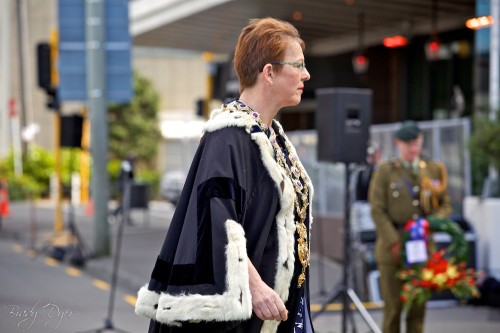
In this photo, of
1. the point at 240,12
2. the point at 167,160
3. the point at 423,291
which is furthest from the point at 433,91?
the point at 167,160

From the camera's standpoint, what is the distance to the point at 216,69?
67.5 feet

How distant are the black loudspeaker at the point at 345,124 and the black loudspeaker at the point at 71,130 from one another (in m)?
8.56

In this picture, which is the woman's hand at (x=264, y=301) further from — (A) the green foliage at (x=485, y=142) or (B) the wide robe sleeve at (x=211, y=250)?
(A) the green foliage at (x=485, y=142)

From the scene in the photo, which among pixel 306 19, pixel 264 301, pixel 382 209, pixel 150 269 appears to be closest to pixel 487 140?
pixel 382 209

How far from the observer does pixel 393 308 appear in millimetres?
7742

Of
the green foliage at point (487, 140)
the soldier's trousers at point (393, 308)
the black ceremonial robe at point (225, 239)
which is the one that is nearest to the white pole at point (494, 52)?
the green foliage at point (487, 140)

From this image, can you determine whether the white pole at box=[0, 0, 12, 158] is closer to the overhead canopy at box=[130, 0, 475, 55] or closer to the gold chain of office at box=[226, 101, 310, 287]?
the overhead canopy at box=[130, 0, 475, 55]

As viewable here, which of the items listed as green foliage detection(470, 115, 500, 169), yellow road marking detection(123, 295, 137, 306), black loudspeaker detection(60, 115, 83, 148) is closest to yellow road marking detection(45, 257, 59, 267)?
black loudspeaker detection(60, 115, 83, 148)

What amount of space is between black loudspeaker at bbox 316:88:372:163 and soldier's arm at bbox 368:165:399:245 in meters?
0.58

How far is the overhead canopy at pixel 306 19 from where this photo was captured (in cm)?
2072

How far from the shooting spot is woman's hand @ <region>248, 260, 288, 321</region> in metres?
3.53

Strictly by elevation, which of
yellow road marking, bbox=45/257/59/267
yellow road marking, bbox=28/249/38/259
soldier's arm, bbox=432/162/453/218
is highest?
soldier's arm, bbox=432/162/453/218

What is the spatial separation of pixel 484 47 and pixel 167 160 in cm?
3375

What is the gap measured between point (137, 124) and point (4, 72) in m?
6.92
